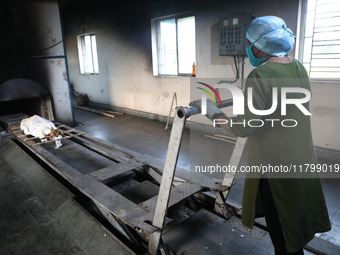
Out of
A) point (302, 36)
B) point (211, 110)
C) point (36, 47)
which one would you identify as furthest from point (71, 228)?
point (36, 47)

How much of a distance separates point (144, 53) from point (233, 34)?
2739 mm

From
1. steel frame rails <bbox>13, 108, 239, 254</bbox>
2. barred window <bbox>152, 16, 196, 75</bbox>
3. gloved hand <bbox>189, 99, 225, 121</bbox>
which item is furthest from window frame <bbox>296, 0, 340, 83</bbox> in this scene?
gloved hand <bbox>189, 99, 225, 121</bbox>

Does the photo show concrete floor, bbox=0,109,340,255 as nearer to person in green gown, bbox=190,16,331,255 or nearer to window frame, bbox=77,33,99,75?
person in green gown, bbox=190,16,331,255

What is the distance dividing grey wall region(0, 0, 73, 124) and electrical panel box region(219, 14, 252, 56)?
3.39 m

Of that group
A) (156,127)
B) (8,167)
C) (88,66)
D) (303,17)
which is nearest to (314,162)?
(303,17)

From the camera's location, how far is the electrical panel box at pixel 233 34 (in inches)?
156

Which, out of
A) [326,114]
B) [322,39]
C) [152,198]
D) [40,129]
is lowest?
[152,198]

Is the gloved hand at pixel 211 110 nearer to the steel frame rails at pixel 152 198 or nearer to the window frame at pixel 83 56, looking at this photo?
the steel frame rails at pixel 152 198

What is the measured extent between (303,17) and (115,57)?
4931 mm

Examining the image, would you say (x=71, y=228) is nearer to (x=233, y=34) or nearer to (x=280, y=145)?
(x=280, y=145)

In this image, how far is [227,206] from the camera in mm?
2363

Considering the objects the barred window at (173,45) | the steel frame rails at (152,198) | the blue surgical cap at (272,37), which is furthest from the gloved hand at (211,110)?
the barred window at (173,45)

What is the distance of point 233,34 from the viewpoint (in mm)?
4109

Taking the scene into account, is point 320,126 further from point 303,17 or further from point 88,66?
point 88,66
